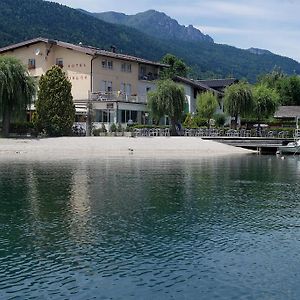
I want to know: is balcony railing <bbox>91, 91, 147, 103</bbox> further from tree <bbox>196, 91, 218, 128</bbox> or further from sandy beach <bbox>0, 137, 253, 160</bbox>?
sandy beach <bbox>0, 137, 253, 160</bbox>

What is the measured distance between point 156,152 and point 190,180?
23.4m

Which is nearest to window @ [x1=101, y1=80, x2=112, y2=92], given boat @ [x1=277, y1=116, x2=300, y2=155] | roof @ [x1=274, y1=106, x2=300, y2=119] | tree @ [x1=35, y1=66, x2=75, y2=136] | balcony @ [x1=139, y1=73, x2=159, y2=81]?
balcony @ [x1=139, y1=73, x2=159, y2=81]

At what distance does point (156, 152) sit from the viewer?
5797cm

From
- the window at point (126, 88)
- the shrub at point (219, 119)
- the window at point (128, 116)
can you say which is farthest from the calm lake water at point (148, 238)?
the shrub at point (219, 119)

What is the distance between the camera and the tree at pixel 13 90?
190ft

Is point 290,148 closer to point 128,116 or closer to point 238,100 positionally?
point 238,100

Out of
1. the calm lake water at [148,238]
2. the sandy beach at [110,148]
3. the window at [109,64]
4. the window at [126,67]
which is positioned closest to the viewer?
the calm lake water at [148,238]

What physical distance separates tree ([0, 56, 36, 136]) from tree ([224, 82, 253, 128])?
2590 centimetres

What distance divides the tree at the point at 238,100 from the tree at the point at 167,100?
750 centimetres

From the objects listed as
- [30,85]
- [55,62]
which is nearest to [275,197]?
[30,85]

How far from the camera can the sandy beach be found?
53.6 m

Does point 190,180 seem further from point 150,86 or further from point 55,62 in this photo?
point 150,86

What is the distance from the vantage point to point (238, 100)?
72.2 m

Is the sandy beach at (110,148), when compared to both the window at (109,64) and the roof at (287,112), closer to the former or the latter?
the window at (109,64)
